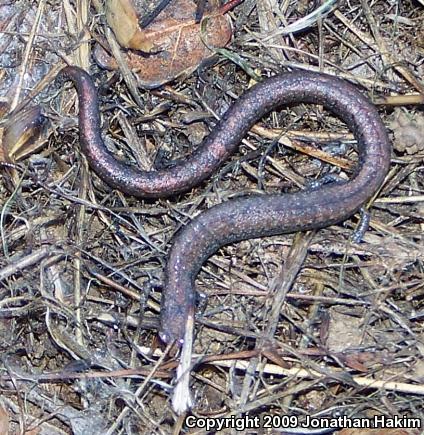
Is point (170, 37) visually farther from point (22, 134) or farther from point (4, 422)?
point (4, 422)

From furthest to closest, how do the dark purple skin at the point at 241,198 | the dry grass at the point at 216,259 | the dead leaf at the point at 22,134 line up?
the dead leaf at the point at 22,134 → the dark purple skin at the point at 241,198 → the dry grass at the point at 216,259

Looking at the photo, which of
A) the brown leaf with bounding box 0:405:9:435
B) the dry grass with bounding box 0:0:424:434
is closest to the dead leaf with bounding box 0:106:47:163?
the dry grass with bounding box 0:0:424:434

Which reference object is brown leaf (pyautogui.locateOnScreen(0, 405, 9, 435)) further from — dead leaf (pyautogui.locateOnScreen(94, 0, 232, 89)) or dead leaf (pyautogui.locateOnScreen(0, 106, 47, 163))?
dead leaf (pyautogui.locateOnScreen(94, 0, 232, 89))

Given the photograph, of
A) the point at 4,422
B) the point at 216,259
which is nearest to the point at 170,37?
the point at 216,259

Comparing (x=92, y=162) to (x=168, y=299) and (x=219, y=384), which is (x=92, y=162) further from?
(x=219, y=384)

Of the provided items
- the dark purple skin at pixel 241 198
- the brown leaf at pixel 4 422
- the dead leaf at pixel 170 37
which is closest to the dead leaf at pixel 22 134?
the dark purple skin at pixel 241 198

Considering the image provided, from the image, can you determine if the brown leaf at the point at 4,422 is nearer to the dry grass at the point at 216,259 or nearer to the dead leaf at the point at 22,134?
the dry grass at the point at 216,259
